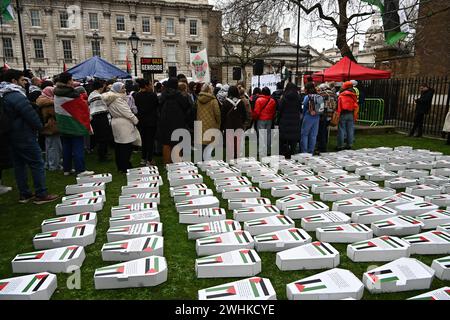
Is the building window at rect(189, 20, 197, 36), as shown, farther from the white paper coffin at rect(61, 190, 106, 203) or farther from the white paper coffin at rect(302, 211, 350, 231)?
the white paper coffin at rect(302, 211, 350, 231)

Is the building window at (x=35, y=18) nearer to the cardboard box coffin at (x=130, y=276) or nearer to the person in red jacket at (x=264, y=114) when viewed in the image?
the person in red jacket at (x=264, y=114)

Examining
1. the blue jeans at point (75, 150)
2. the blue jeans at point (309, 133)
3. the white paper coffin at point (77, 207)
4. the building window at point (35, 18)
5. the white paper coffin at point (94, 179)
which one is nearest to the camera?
the white paper coffin at point (77, 207)

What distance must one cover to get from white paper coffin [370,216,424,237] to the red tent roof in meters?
10.5

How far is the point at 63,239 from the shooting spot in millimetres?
3545

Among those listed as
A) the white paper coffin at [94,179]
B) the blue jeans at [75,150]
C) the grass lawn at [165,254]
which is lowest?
the grass lawn at [165,254]

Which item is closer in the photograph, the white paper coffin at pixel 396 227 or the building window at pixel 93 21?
the white paper coffin at pixel 396 227

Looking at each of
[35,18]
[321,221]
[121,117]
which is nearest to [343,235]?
[321,221]

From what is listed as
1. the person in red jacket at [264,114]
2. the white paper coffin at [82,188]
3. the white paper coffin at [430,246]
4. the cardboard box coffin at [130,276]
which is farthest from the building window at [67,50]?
the white paper coffin at [430,246]

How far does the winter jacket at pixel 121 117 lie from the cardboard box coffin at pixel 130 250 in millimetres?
3454

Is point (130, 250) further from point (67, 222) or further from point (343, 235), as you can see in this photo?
point (343, 235)

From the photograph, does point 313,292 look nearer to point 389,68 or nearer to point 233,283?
point 233,283

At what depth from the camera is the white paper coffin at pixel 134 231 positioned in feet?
11.8

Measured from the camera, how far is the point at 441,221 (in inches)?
157
